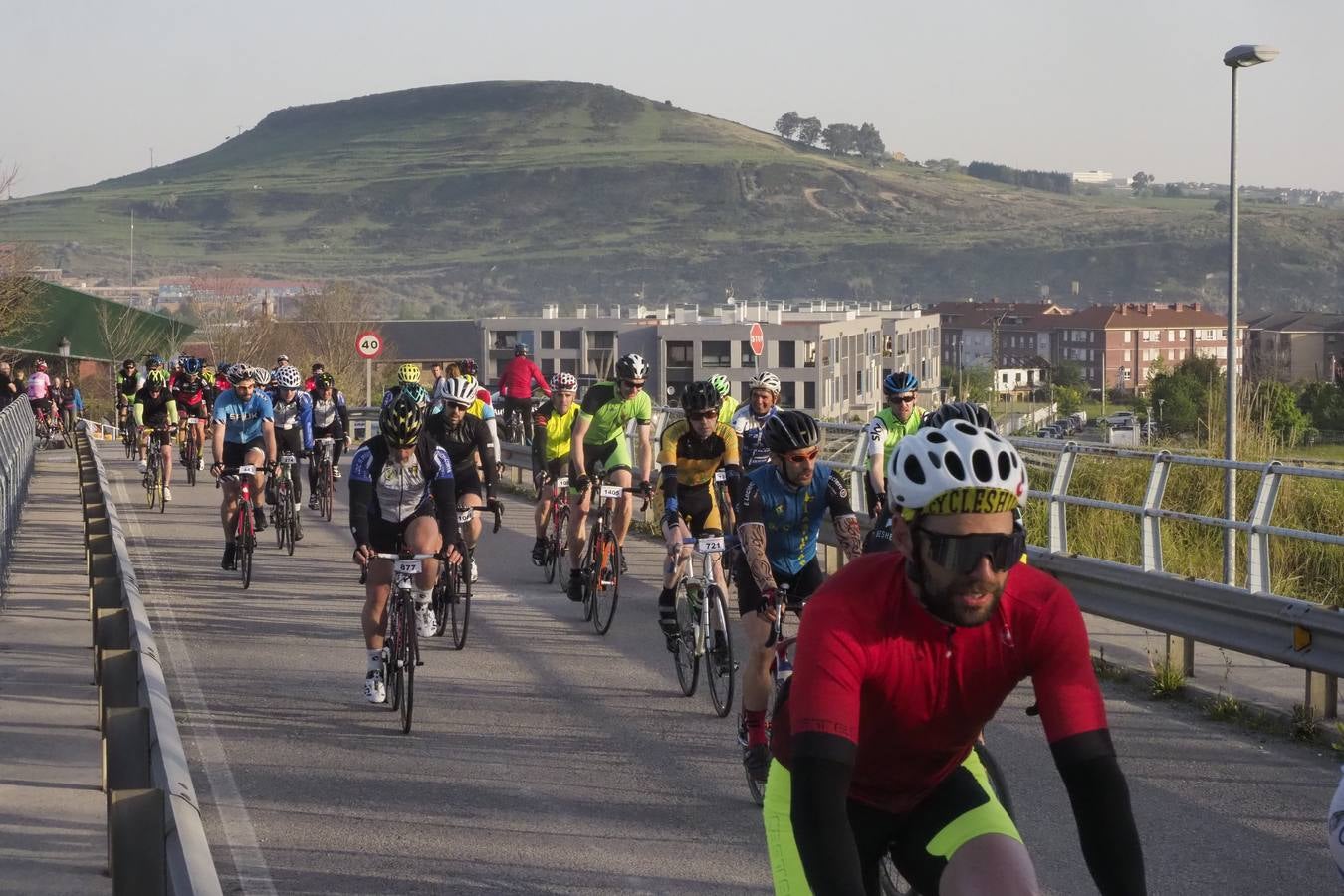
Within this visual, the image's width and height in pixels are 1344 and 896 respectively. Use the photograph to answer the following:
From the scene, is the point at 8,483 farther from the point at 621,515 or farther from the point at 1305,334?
the point at 1305,334

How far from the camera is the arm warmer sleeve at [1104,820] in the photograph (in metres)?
3.64

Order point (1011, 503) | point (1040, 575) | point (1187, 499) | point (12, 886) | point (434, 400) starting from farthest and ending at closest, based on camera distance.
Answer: point (434, 400) < point (1187, 499) < point (12, 886) < point (1040, 575) < point (1011, 503)

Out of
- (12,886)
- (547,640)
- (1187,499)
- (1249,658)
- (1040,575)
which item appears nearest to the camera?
(1040,575)

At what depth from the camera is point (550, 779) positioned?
29.5 ft

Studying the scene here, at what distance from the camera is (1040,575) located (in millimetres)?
4152

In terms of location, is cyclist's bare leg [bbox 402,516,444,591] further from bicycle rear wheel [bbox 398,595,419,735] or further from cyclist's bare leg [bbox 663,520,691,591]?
cyclist's bare leg [bbox 663,520,691,591]

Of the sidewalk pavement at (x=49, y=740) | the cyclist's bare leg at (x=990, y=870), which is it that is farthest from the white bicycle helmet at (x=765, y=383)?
the cyclist's bare leg at (x=990, y=870)

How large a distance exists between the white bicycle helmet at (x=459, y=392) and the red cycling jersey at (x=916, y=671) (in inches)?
379

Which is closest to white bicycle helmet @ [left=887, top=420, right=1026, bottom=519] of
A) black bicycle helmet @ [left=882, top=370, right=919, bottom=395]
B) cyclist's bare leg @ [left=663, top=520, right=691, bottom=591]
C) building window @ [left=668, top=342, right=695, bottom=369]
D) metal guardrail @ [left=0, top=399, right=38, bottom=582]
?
cyclist's bare leg @ [left=663, top=520, right=691, bottom=591]

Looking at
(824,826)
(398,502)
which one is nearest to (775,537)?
(398,502)

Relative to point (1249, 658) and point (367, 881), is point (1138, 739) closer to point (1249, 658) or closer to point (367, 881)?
point (1249, 658)

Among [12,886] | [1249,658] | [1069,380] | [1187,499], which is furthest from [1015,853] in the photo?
[1069,380]

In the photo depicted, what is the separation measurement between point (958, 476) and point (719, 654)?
6.70m

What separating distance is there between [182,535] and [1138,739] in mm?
14755
